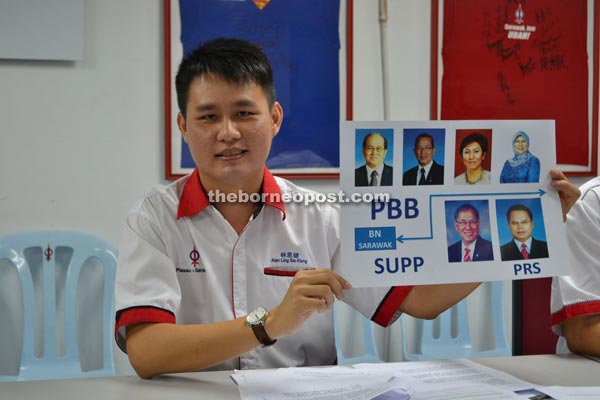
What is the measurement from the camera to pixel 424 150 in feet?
3.86

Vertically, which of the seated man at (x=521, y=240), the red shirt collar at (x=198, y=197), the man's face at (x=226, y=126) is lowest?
the seated man at (x=521, y=240)

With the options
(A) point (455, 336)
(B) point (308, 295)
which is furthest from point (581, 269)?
(A) point (455, 336)

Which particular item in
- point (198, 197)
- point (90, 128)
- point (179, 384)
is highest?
point (90, 128)

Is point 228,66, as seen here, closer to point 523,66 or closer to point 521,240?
point 521,240

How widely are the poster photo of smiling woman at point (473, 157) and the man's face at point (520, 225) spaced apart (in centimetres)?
10

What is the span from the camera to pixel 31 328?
2025 mm

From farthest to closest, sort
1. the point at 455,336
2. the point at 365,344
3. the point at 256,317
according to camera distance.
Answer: the point at 455,336 < the point at 365,344 < the point at 256,317

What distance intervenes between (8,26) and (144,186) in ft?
2.38

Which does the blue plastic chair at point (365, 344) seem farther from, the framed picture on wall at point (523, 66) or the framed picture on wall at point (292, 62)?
the framed picture on wall at point (523, 66)

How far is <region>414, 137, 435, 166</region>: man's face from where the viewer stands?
1173mm

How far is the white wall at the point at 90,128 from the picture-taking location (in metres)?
2.14

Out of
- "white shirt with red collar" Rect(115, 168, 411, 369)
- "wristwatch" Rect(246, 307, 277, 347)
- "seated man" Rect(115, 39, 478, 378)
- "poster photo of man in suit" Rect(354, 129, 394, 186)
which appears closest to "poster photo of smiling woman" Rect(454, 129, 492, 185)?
"poster photo of man in suit" Rect(354, 129, 394, 186)

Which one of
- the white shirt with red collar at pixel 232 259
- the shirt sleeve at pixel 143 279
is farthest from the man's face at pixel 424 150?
the shirt sleeve at pixel 143 279

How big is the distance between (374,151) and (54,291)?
1.43 m
